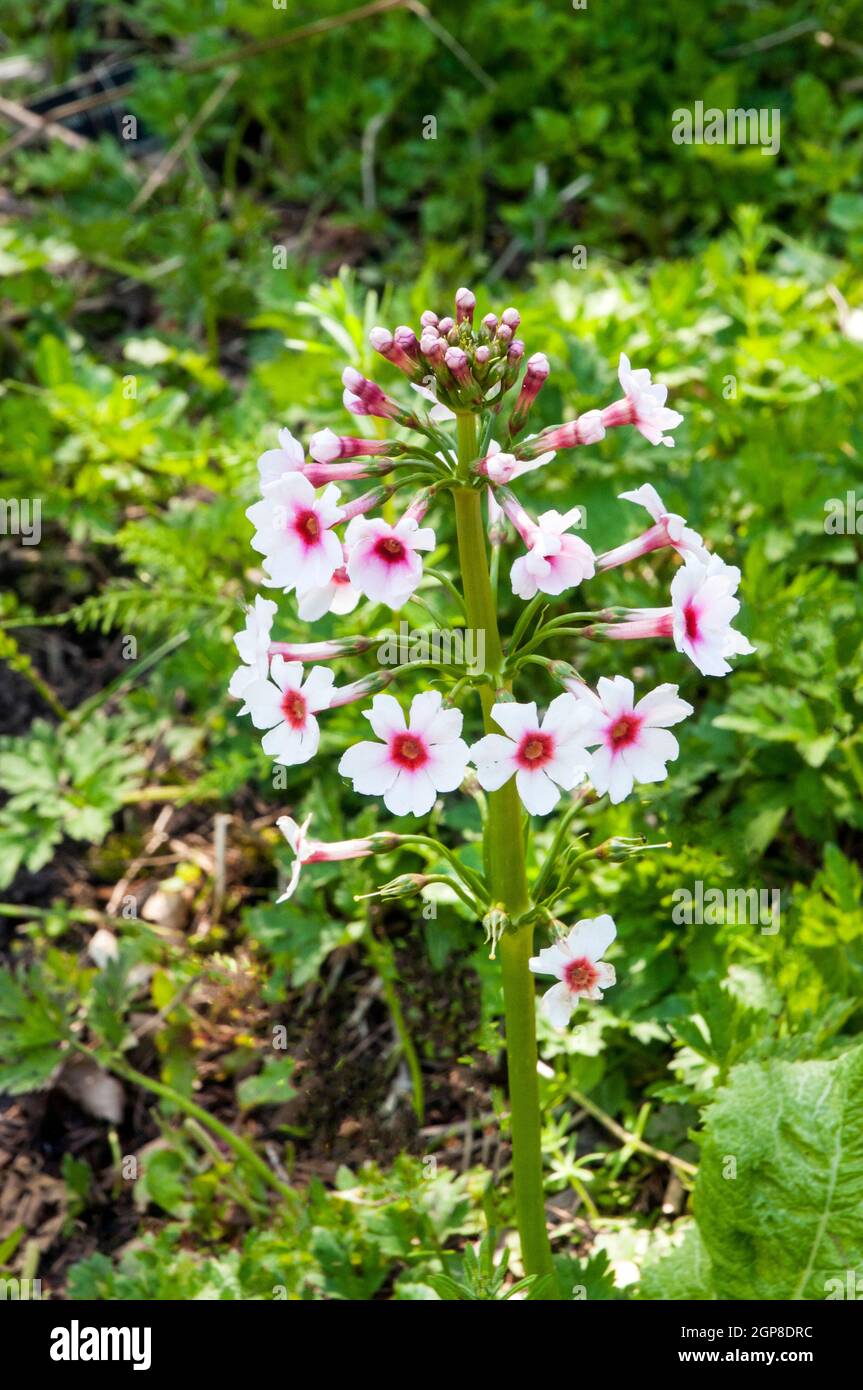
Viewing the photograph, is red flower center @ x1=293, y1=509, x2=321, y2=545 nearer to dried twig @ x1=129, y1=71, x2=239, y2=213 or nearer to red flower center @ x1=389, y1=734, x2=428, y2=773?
red flower center @ x1=389, y1=734, x2=428, y2=773

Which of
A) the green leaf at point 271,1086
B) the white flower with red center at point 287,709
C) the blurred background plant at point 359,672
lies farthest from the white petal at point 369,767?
the green leaf at point 271,1086

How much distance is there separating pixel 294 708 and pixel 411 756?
215mm

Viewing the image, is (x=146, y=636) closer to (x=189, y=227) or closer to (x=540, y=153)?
(x=189, y=227)

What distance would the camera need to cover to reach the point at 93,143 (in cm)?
675

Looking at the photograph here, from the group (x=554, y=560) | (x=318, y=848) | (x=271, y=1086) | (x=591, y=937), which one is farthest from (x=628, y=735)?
(x=271, y=1086)

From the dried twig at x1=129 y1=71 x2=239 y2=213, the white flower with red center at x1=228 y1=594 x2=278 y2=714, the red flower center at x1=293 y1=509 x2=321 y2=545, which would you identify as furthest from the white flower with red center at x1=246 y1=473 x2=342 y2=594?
the dried twig at x1=129 y1=71 x2=239 y2=213

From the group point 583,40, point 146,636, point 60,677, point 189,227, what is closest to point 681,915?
point 146,636

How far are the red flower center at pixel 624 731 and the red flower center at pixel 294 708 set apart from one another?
482mm

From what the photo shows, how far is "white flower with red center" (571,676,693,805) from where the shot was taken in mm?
1949

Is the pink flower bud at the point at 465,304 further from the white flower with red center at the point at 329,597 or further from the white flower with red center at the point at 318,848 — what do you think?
the white flower with red center at the point at 318,848

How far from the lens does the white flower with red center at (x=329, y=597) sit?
83.8 inches

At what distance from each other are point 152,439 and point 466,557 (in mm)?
2739

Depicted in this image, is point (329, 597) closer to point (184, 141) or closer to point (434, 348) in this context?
point (434, 348)
